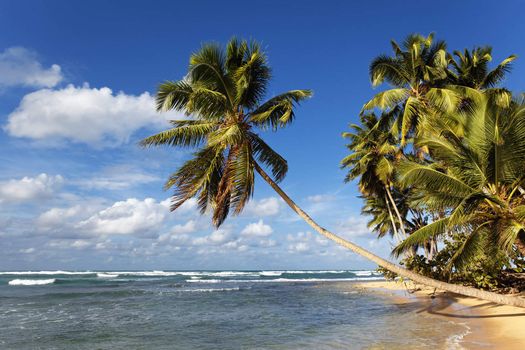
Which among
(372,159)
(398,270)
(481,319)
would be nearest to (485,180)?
(398,270)

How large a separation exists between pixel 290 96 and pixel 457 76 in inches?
381

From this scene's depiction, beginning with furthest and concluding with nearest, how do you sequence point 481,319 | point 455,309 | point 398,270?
point 455,309 → point 481,319 → point 398,270

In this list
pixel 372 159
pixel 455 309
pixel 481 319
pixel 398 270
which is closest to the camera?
pixel 398 270

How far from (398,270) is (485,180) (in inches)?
121

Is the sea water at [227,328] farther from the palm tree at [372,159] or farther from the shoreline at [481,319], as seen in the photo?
the palm tree at [372,159]

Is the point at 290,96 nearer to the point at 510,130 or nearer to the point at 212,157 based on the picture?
the point at 212,157

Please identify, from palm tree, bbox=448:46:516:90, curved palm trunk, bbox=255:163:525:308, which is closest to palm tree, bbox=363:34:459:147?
palm tree, bbox=448:46:516:90

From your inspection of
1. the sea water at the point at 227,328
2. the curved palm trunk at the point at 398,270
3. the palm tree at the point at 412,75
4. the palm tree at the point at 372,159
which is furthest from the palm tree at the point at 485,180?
the palm tree at the point at 372,159

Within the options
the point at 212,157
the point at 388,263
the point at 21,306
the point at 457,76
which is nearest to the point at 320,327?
the point at 388,263

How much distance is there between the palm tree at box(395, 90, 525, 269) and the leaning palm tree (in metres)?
2.22

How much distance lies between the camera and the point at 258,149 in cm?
1184

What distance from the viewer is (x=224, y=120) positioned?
11648 mm

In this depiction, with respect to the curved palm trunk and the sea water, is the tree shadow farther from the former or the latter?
the curved palm trunk

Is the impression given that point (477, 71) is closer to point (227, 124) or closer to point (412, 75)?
point (412, 75)
